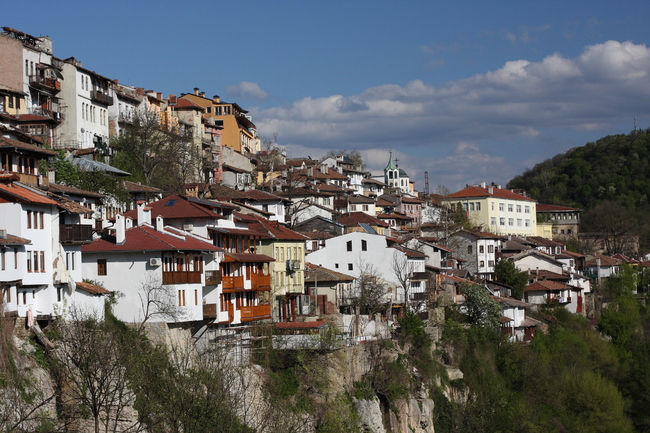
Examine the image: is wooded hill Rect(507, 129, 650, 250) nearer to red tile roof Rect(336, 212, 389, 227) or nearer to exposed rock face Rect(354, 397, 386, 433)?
red tile roof Rect(336, 212, 389, 227)

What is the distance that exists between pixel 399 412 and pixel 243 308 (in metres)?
10.3

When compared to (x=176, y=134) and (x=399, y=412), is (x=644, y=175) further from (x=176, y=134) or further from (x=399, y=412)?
(x=399, y=412)

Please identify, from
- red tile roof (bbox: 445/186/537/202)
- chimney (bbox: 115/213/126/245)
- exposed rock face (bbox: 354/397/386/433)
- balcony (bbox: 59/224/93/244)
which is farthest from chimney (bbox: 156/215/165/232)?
red tile roof (bbox: 445/186/537/202)

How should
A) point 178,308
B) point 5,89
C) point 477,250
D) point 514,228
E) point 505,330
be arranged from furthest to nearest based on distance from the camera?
point 514,228 → point 477,250 → point 505,330 → point 5,89 → point 178,308

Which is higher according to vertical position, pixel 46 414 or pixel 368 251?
pixel 368 251

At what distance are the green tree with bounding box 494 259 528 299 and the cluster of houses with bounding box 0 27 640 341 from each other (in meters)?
1.10

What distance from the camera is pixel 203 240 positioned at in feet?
144

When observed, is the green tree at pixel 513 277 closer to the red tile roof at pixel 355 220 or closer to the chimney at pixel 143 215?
the red tile roof at pixel 355 220

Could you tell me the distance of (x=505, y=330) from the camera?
69688mm

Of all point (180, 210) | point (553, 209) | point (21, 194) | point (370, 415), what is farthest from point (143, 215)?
point (553, 209)

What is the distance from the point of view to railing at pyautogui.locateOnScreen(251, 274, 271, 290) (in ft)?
156

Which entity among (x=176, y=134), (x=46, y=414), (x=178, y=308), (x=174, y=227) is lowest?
(x=46, y=414)

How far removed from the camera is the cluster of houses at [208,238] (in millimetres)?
36031

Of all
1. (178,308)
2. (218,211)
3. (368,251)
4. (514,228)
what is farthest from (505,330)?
(514,228)
